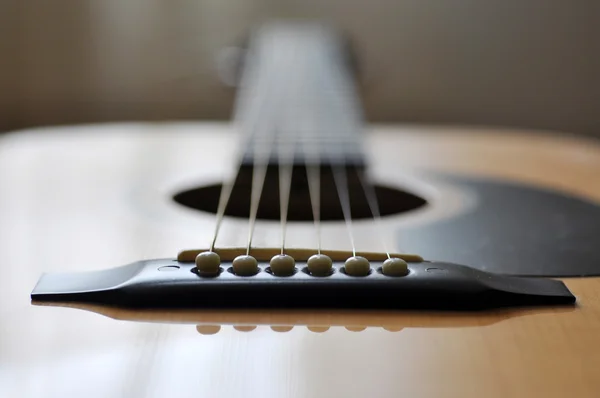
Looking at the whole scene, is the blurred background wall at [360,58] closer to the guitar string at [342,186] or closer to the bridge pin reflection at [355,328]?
the guitar string at [342,186]

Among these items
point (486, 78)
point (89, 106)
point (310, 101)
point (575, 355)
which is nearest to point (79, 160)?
point (310, 101)

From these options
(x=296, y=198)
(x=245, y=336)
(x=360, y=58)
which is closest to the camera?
(x=245, y=336)

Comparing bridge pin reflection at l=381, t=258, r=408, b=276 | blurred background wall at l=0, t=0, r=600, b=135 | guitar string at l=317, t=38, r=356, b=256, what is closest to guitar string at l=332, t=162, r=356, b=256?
guitar string at l=317, t=38, r=356, b=256

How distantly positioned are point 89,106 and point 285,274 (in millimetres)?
1194

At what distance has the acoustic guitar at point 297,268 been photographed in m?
0.28

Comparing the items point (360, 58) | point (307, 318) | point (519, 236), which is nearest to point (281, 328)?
point (307, 318)

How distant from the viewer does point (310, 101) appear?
78 centimetres

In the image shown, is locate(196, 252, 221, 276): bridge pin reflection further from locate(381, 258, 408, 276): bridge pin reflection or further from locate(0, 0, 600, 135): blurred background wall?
locate(0, 0, 600, 135): blurred background wall

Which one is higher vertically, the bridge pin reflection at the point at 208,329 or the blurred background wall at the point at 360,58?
the blurred background wall at the point at 360,58

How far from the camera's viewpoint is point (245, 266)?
1.12ft

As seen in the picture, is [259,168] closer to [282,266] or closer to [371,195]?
[371,195]

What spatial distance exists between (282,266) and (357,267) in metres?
0.03

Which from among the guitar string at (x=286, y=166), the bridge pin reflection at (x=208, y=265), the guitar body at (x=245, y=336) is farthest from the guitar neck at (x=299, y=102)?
the bridge pin reflection at (x=208, y=265)

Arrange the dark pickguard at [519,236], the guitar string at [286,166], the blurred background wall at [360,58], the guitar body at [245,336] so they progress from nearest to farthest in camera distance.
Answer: the guitar body at [245,336], the dark pickguard at [519,236], the guitar string at [286,166], the blurred background wall at [360,58]
